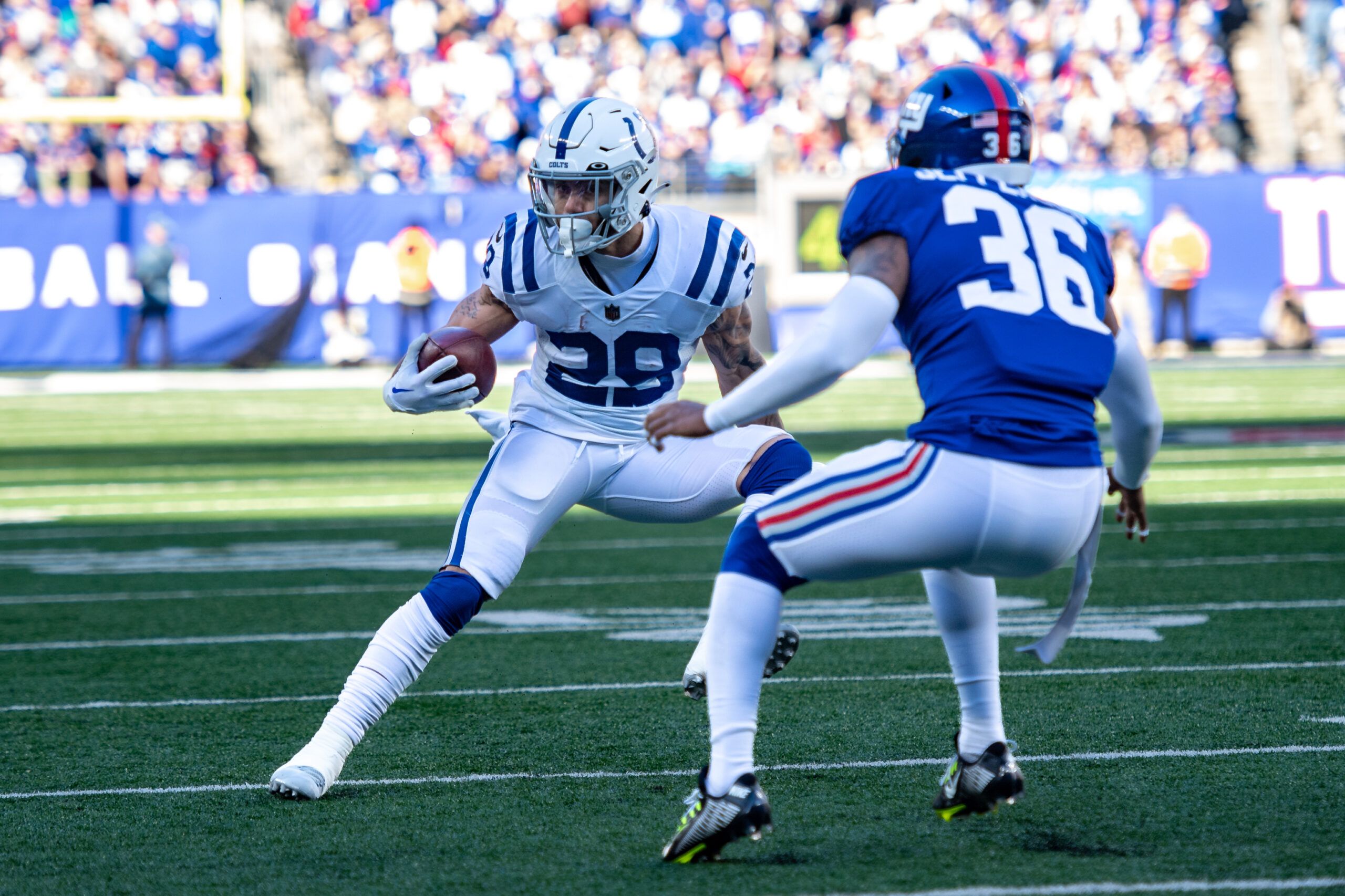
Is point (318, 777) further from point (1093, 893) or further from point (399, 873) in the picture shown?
point (1093, 893)

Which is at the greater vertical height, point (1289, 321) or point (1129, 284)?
point (1129, 284)

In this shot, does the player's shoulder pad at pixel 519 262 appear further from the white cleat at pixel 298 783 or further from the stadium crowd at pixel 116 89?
the stadium crowd at pixel 116 89

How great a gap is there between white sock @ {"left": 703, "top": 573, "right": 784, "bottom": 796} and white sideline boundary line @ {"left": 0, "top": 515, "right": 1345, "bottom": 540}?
4751 mm

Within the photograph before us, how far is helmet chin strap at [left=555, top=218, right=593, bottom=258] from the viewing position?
12.9 ft

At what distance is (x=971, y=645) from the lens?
336 centimetres

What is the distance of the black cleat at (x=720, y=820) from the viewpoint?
9.75ft

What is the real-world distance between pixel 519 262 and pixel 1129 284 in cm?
1533

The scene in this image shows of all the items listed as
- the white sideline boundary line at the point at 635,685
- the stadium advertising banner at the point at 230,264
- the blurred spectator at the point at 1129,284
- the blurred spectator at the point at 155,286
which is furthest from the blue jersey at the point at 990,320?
the blurred spectator at the point at 155,286

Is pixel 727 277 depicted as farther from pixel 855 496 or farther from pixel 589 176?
pixel 855 496

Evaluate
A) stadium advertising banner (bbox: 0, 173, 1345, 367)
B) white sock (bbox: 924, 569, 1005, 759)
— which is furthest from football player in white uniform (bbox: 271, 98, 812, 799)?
stadium advertising banner (bbox: 0, 173, 1345, 367)

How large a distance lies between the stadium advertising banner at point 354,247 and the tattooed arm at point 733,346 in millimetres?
15087

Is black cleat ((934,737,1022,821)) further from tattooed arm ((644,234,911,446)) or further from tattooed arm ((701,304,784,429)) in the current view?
tattooed arm ((701,304,784,429))

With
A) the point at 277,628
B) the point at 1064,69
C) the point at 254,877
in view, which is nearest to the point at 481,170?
the point at 1064,69

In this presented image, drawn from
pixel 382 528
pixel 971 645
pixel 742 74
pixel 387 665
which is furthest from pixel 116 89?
pixel 971 645
